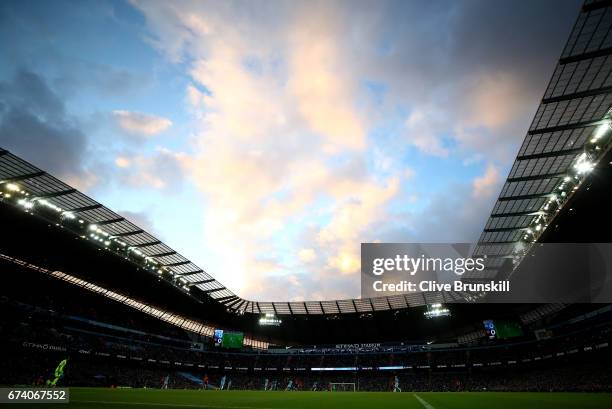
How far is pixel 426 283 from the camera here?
5188cm

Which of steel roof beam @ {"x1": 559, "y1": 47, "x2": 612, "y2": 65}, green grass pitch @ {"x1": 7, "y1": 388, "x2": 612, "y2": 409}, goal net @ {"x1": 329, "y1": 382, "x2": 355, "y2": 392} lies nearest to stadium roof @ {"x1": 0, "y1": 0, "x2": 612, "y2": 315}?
steel roof beam @ {"x1": 559, "y1": 47, "x2": 612, "y2": 65}

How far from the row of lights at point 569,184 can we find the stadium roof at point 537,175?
0.23ft

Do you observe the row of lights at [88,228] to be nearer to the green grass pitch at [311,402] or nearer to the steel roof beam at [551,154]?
the green grass pitch at [311,402]

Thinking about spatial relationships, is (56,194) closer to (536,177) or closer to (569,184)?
(536,177)

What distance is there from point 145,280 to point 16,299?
15.7 m

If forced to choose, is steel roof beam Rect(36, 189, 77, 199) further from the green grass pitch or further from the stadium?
the green grass pitch

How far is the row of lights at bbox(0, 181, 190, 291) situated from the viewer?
3275 centimetres

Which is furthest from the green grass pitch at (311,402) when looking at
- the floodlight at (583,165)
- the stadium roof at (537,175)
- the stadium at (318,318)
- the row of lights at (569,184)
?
the stadium roof at (537,175)

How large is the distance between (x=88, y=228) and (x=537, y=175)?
46872mm

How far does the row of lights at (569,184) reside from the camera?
23.2 m

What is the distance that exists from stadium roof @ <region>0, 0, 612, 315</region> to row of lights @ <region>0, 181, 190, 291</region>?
11 cm

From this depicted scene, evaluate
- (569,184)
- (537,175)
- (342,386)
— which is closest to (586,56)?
(537,175)

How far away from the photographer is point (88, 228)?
131 feet

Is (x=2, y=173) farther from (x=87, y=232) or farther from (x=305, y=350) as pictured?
(x=305, y=350)
